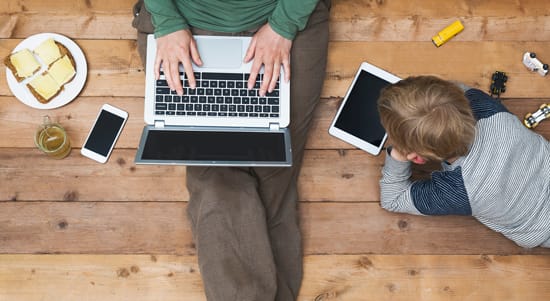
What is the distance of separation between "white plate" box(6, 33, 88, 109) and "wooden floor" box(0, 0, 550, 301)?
0.03 metres

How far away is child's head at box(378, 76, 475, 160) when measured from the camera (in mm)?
1045

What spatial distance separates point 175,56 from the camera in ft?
3.88

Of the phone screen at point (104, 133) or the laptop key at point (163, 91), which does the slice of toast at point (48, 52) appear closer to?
the phone screen at point (104, 133)

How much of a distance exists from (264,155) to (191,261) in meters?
0.47

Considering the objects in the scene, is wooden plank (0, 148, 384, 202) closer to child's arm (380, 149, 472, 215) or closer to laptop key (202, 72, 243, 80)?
child's arm (380, 149, 472, 215)

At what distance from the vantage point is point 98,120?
56.6 inches

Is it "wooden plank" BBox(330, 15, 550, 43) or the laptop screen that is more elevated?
"wooden plank" BBox(330, 15, 550, 43)

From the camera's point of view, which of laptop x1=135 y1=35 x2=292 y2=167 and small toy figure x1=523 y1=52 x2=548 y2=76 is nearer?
laptop x1=135 y1=35 x2=292 y2=167

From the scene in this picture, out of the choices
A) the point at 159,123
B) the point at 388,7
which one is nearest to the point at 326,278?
the point at 159,123

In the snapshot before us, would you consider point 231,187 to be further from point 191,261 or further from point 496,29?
point 496,29

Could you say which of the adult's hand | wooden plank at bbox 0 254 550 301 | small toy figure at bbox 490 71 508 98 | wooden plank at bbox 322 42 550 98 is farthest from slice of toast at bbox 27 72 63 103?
small toy figure at bbox 490 71 508 98

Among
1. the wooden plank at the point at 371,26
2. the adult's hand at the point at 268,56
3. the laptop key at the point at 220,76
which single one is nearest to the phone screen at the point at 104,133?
the wooden plank at the point at 371,26

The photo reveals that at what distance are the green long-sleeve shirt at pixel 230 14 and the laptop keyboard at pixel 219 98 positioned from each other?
5.2 inches

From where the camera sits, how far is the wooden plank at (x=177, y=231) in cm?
139
